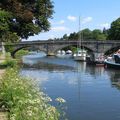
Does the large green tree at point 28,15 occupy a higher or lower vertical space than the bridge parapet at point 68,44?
higher

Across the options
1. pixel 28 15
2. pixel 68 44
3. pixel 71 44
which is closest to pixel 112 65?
pixel 28 15

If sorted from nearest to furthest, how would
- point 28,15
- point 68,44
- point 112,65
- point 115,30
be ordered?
point 28,15, point 112,65, point 68,44, point 115,30

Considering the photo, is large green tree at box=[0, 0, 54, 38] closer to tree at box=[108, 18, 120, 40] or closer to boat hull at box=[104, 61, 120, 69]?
boat hull at box=[104, 61, 120, 69]

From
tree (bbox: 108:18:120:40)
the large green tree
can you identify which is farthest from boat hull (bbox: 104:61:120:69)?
tree (bbox: 108:18:120:40)

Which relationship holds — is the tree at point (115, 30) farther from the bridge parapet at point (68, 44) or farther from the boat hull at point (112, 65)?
the boat hull at point (112, 65)

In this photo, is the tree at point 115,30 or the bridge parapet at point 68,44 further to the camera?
the tree at point 115,30

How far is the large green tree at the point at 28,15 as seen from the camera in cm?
4312

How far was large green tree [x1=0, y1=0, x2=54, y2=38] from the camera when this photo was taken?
43.1 m

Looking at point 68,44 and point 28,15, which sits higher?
point 28,15

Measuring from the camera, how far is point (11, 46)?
12419 centimetres

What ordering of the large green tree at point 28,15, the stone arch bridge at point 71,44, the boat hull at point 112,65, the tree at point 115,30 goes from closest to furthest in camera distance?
the large green tree at point 28,15
the boat hull at point 112,65
the stone arch bridge at point 71,44
the tree at point 115,30

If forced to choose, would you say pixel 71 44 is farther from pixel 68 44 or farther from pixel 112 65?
pixel 112 65

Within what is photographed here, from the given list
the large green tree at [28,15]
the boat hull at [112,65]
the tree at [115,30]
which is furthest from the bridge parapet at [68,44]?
the large green tree at [28,15]

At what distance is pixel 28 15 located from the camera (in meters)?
43.7
